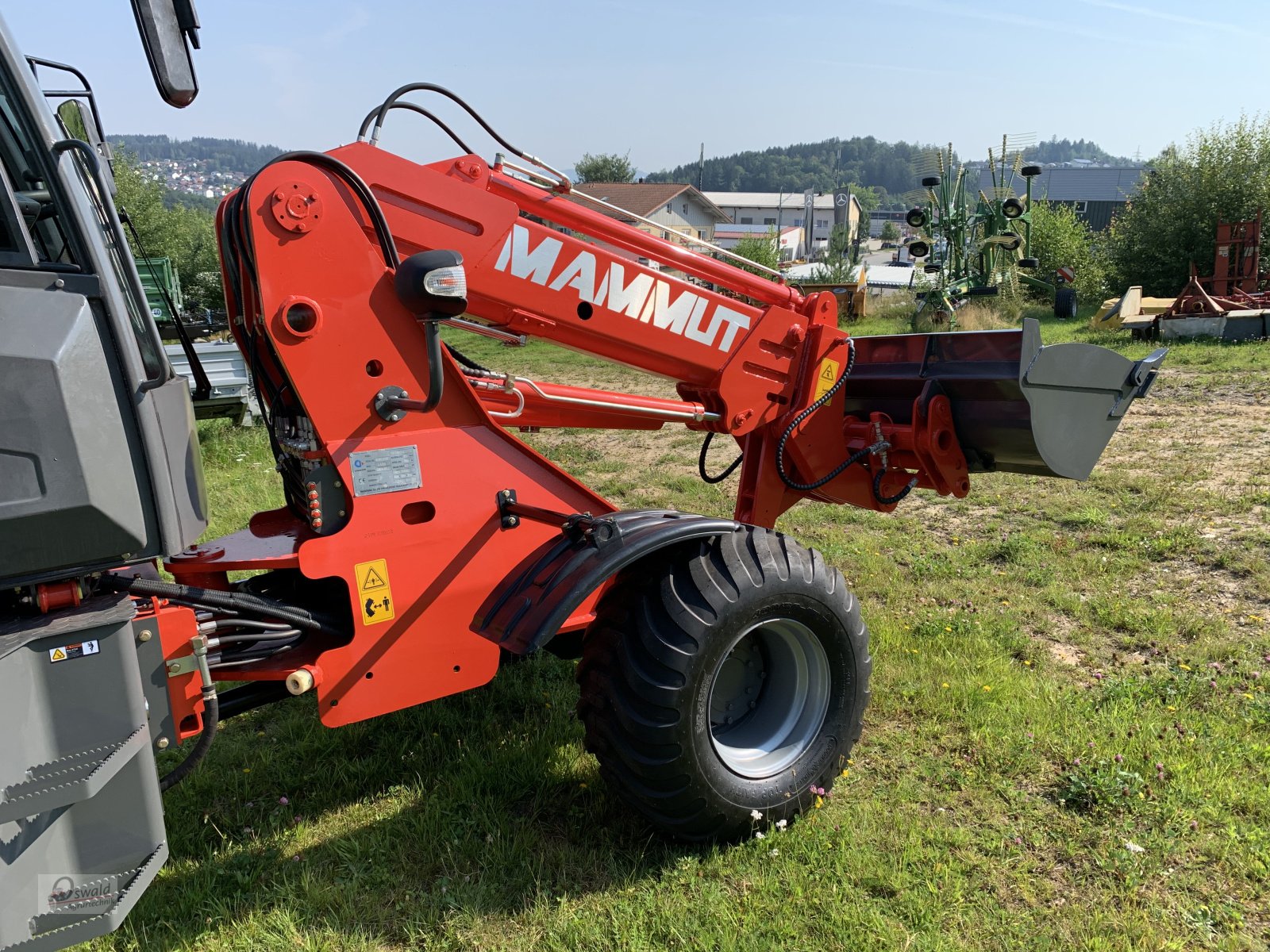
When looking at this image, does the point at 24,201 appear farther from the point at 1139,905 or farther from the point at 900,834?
the point at 1139,905

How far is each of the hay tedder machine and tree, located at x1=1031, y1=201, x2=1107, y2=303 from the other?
2220 cm

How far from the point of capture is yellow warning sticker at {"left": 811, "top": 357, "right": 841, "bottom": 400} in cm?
383

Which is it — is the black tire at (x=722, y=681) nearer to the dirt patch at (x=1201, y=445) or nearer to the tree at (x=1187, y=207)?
the dirt patch at (x=1201, y=445)

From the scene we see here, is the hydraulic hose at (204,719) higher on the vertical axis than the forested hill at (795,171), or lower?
lower

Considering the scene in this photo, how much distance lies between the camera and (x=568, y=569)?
2.79m

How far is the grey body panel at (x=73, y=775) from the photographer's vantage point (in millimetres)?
1950

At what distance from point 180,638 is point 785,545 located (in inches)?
73.8

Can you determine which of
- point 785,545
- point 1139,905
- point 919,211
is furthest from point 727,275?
point 919,211

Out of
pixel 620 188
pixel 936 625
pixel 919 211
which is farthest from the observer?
pixel 620 188

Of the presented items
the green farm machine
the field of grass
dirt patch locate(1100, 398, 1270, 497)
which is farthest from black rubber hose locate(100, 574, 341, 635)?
the green farm machine

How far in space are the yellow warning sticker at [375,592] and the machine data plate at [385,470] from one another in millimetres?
224

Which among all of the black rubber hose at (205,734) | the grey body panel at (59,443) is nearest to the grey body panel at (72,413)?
the grey body panel at (59,443)

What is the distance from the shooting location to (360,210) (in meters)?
2.70

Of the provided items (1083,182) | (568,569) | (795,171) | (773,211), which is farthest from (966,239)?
(795,171)
